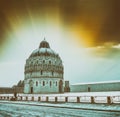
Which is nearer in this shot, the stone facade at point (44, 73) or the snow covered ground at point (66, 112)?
the snow covered ground at point (66, 112)

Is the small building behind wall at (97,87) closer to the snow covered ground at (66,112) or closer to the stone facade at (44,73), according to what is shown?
the stone facade at (44,73)

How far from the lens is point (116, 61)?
46.4 feet

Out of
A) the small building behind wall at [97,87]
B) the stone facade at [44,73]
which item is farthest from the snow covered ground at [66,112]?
the stone facade at [44,73]

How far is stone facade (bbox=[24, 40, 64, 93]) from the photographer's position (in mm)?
42281

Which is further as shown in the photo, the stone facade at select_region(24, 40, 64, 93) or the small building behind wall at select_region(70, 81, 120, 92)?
the stone facade at select_region(24, 40, 64, 93)

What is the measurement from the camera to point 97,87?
37.5 metres

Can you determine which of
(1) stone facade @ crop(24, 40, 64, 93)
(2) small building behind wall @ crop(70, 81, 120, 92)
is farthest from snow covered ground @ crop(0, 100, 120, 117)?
(1) stone facade @ crop(24, 40, 64, 93)

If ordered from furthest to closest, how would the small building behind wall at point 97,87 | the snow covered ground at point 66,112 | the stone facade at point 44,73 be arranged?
1. the stone facade at point 44,73
2. the small building behind wall at point 97,87
3. the snow covered ground at point 66,112

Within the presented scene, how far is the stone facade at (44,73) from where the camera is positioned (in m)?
42.3

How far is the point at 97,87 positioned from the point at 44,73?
11.3 metres

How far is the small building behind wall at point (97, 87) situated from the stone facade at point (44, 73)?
406 centimetres

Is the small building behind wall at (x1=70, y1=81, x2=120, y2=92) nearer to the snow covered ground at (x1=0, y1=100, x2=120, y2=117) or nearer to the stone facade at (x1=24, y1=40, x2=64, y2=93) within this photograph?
the stone facade at (x1=24, y1=40, x2=64, y2=93)

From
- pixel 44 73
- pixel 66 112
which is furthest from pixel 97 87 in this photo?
pixel 66 112

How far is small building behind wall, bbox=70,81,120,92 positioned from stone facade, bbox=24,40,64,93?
4.06 m
